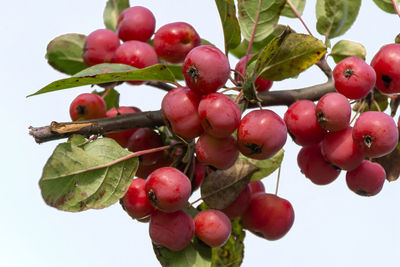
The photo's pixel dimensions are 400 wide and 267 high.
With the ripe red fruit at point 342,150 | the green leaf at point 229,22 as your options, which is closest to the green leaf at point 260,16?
the green leaf at point 229,22

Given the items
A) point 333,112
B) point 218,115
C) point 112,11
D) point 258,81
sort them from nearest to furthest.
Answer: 1. point 218,115
2. point 333,112
3. point 258,81
4. point 112,11

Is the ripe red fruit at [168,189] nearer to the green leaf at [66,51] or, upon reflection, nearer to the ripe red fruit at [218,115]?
the ripe red fruit at [218,115]

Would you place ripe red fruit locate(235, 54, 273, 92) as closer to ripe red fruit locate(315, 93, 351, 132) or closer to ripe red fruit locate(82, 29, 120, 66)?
ripe red fruit locate(315, 93, 351, 132)

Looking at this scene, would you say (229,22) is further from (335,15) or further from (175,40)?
(335,15)

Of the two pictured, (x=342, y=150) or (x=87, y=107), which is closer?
(x=342, y=150)

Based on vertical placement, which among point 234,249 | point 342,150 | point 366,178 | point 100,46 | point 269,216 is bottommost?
point 234,249

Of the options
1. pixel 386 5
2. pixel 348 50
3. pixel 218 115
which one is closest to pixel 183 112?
pixel 218 115
